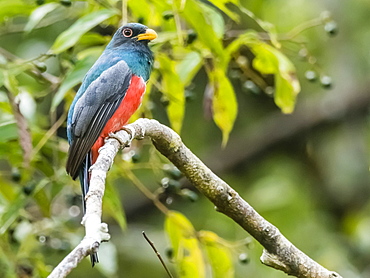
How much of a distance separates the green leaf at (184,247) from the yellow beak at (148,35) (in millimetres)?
1021

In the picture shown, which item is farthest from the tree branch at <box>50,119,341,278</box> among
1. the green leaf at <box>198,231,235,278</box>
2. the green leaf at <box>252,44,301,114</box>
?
the green leaf at <box>252,44,301,114</box>

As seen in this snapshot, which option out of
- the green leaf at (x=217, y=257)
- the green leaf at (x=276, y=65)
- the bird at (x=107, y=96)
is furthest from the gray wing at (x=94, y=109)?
the green leaf at (x=217, y=257)

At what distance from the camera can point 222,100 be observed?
3.97 meters

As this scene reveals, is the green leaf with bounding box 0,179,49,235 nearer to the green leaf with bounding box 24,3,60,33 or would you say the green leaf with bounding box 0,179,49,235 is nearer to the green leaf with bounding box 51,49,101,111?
the green leaf with bounding box 51,49,101,111

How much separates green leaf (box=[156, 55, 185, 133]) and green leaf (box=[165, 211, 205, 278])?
0.50 metres

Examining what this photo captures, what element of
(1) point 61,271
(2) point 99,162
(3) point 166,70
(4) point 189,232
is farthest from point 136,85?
(1) point 61,271

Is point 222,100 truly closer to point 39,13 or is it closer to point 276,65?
point 276,65

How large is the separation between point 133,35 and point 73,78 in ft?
2.64

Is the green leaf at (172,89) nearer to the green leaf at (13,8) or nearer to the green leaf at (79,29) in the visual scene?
the green leaf at (79,29)

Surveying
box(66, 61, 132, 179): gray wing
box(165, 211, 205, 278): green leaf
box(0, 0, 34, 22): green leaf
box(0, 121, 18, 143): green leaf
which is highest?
box(0, 0, 34, 22): green leaf

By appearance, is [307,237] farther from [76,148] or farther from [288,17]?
[76,148]

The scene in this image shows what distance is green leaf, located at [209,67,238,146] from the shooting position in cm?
395

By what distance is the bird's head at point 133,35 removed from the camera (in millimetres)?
4285

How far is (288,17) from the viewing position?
22.3ft
